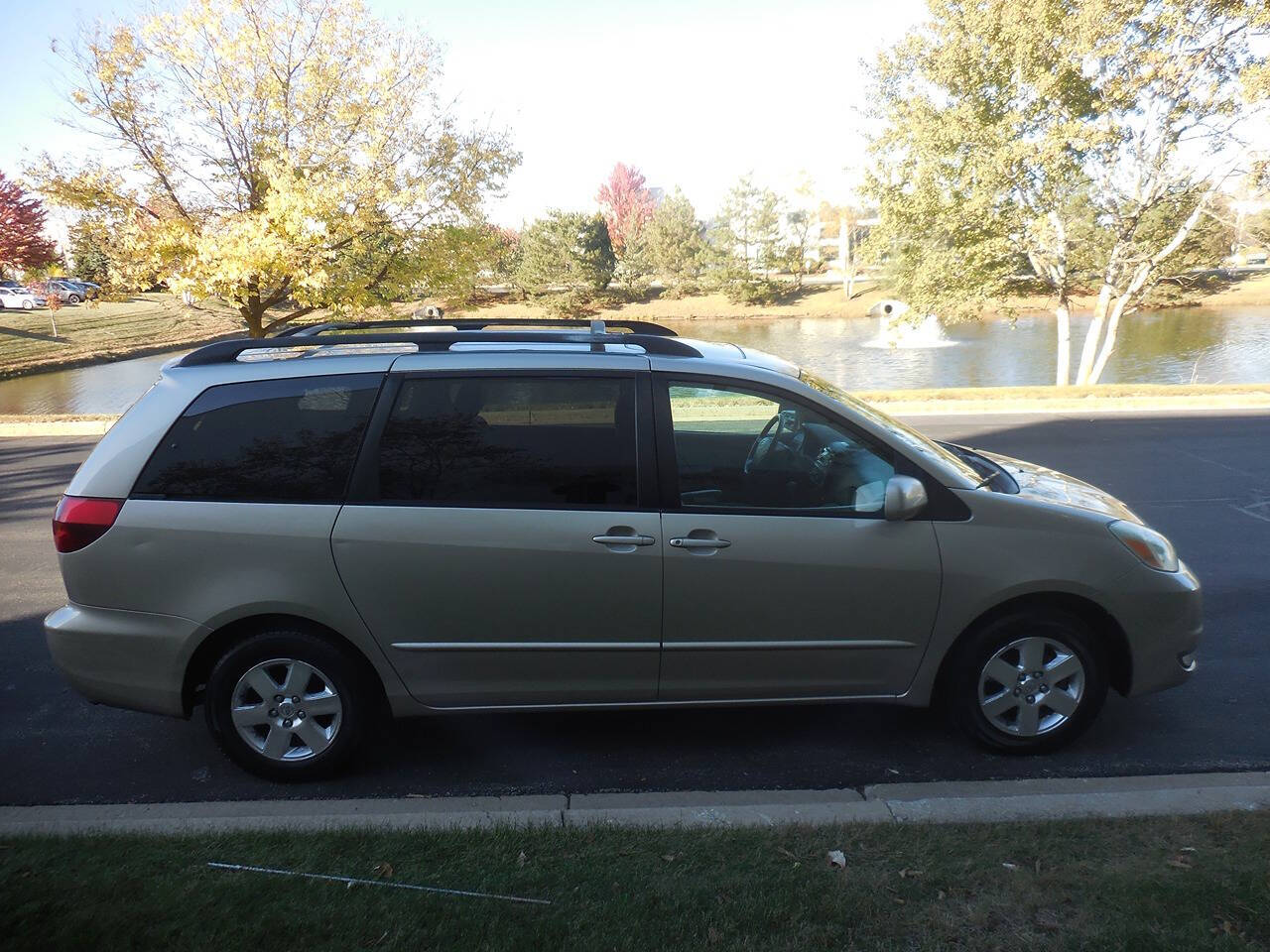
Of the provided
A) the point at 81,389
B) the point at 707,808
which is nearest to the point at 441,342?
the point at 707,808

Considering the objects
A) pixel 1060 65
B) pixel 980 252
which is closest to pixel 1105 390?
pixel 980 252

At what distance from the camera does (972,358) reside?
109 feet

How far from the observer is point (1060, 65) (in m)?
17.6

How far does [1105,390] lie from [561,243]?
137 ft

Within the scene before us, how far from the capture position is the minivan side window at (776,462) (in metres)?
3.80

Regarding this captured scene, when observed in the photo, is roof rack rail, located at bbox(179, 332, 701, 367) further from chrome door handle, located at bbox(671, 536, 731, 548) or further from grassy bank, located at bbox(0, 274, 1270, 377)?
grassy bank, located at bbox(0, 274, 1270, 377)

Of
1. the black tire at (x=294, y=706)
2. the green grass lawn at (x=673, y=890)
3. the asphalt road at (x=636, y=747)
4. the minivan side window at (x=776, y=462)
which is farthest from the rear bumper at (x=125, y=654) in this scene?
the minivan side window at (x=776, y=462)

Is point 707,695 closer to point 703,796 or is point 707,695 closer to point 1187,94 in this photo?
point 703,796

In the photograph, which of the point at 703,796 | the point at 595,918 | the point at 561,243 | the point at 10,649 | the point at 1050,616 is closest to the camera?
the point at 595,918

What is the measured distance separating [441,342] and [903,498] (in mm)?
2060

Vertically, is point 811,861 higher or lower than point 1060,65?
lower

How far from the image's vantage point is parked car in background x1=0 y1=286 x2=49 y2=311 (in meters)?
48.8

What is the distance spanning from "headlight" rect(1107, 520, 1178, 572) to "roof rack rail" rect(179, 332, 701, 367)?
1913 mm

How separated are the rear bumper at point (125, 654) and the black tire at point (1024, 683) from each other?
122 inches
